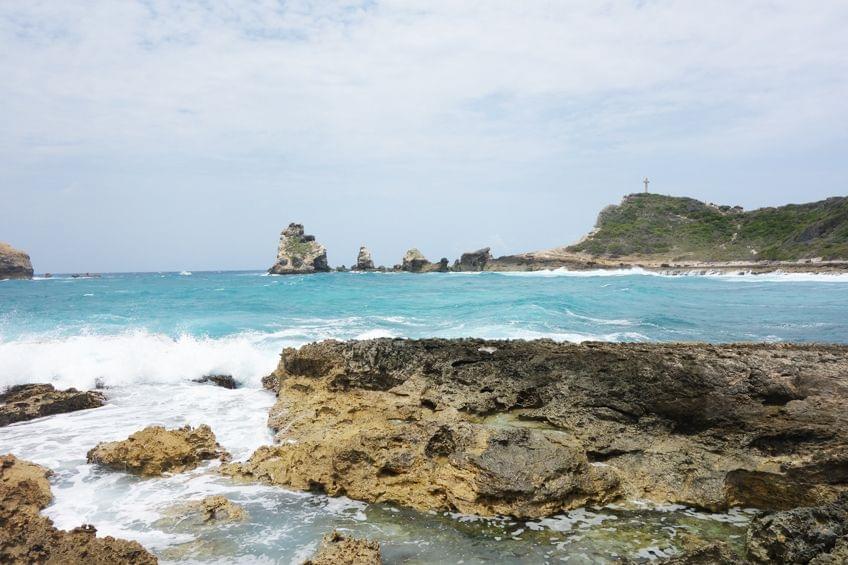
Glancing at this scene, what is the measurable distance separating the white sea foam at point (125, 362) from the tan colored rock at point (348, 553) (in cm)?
808

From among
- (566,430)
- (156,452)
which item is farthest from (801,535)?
(156,452)

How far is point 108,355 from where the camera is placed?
12.6 meters

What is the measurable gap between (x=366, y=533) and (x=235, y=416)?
4700 millimetres

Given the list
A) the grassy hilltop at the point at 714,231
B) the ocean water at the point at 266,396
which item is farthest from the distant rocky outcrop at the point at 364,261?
the ocean water at the point at 266,396

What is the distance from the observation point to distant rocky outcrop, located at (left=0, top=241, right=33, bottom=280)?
78062mm

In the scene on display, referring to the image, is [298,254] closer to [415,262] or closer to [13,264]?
[415,262]

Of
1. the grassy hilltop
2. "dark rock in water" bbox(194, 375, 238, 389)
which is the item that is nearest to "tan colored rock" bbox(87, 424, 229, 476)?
"dark rock in water" bbox(194, 375, 238, 389)

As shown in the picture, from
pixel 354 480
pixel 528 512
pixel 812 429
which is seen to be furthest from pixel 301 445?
pixel 812 429

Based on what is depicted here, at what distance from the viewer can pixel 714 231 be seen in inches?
3091

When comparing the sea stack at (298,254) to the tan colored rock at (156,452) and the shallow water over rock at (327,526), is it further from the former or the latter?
the shallow water over rock at (327,526)

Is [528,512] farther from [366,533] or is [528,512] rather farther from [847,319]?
[847,319]

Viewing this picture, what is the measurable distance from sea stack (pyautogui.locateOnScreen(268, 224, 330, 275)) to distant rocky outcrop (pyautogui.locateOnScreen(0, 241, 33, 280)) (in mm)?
35869

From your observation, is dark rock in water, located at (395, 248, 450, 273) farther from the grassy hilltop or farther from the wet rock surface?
the wet rock surface

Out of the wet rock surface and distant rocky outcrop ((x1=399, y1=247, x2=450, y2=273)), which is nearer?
the wet rock surface
